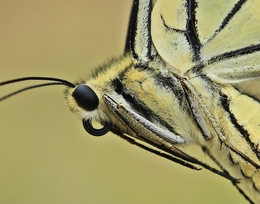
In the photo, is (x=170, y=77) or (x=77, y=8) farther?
(x=77, y=8)

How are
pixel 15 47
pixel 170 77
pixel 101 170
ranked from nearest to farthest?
pixel 170 77 → pixel 101 170 → pixel 15 47

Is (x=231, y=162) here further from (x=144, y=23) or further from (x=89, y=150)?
(x=89, y=150)

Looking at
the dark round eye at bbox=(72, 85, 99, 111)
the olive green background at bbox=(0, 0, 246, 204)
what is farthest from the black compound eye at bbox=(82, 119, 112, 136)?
the olive green background at bbox=(0, 0, 246, 204)

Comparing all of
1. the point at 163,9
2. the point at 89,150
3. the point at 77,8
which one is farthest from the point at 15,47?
the point at 163,9

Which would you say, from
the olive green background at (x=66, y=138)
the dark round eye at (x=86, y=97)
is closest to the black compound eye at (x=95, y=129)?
the dark round eye at (x=86, y=97)

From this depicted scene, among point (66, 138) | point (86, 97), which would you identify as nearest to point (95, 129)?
point (86, 97)

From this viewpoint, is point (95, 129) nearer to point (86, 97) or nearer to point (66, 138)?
point (86, 97)

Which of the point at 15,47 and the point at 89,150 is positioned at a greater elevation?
the point at 15,47
